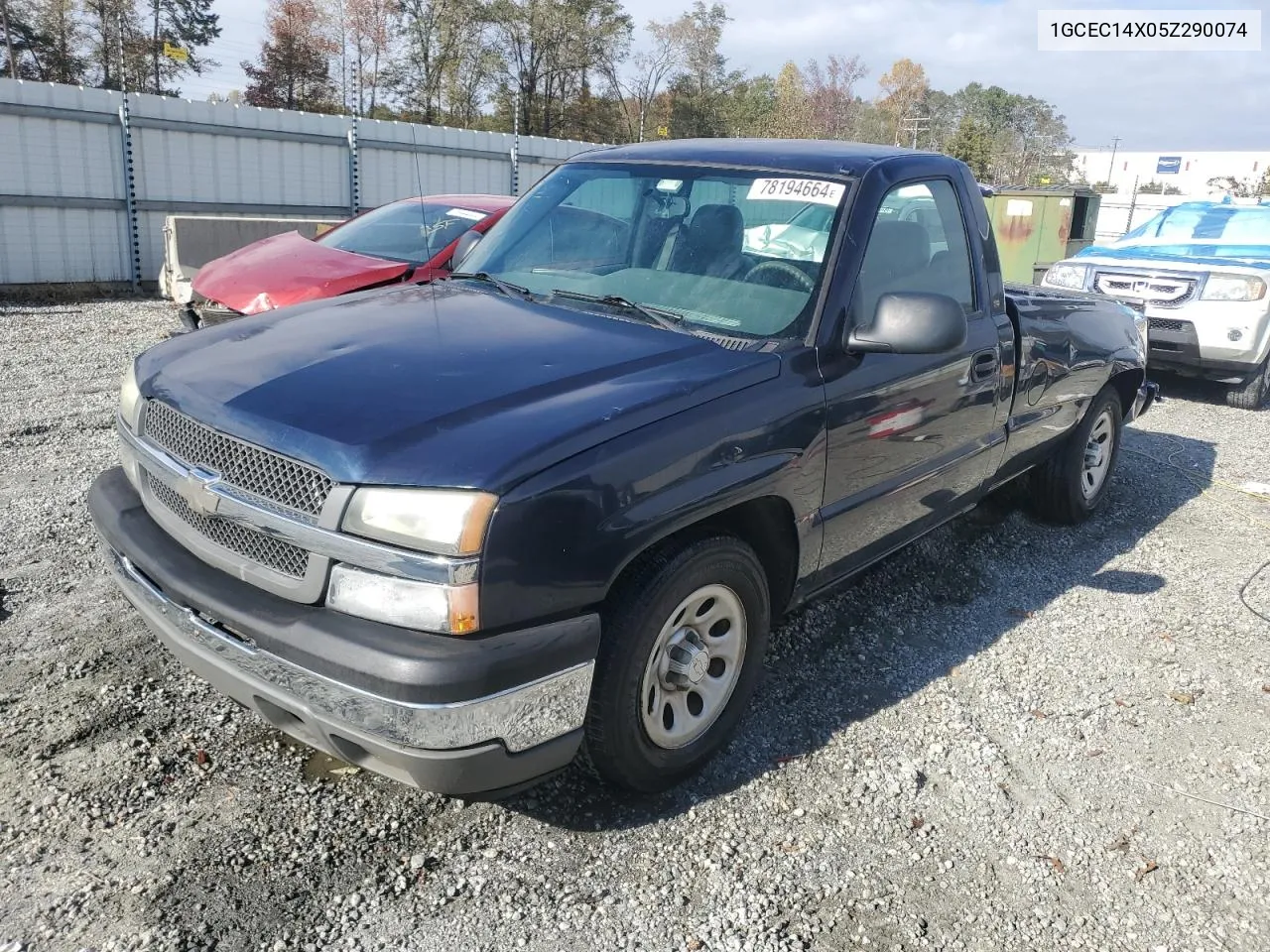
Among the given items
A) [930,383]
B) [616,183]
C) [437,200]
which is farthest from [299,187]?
[930,383]

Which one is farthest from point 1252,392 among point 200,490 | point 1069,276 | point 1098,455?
point 200,490

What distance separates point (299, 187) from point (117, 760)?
12975 millimetres

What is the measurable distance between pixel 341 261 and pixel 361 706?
5.56 m

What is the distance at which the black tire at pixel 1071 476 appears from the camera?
5348mm

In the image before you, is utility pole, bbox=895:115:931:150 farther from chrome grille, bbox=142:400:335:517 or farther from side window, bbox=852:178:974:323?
chrome grille, bbox=142:400:335:517

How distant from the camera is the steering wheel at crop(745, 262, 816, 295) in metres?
3.28

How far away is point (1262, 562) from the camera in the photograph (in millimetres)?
5273

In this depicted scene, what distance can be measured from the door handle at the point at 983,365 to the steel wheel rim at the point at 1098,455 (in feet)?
6.10

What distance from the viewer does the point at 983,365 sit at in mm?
3988

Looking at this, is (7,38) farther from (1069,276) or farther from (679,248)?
(679,248)

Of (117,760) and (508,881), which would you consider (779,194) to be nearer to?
(508,881)

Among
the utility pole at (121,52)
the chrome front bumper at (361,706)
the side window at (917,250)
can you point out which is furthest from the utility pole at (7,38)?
the chrome front bumper at (361,706)

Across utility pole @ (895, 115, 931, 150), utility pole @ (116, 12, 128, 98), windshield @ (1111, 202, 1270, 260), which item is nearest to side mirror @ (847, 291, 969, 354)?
windshield @ (1111, 202, 1270, 260)

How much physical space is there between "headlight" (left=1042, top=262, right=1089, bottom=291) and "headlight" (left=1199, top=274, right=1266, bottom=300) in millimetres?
1101
